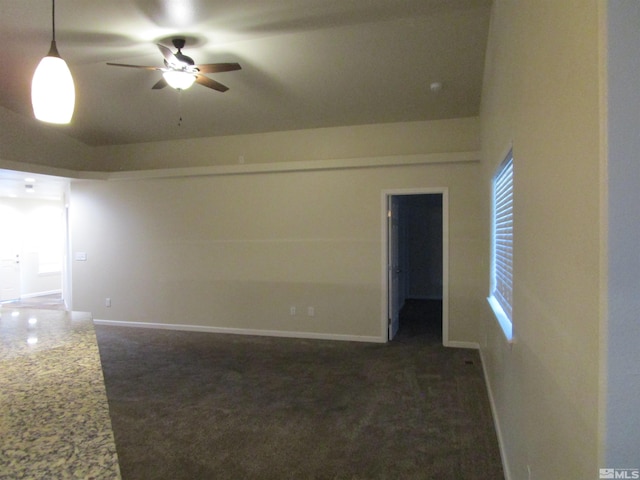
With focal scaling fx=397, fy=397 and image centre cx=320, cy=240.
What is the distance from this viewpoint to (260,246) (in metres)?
5.93

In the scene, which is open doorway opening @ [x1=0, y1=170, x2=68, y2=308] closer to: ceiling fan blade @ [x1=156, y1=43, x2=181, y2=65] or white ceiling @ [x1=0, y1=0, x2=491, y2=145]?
white ceiling @ [x1=0, y1=0, x2=491, y2=145]

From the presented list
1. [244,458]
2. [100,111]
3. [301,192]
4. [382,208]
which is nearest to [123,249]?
[100,111]

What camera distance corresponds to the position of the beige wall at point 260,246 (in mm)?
5211

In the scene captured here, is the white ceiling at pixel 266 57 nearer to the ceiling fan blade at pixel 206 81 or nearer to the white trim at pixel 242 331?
the ceiling fan blade at pixel 206 81

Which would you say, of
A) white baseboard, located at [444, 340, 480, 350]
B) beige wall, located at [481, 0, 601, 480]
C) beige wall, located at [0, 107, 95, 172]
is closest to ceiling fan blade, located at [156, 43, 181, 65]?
beige wall, located at [481, 0, 601, 480]

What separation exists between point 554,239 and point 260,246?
489 centimetres

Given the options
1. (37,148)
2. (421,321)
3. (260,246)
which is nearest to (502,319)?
(260,246)

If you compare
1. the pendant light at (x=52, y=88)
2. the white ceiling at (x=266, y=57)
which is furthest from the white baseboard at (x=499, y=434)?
the pendant light at (x=52, y=88)

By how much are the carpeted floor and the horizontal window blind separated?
103cm

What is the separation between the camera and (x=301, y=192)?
5699 mm

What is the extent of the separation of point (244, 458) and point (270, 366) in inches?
73.8

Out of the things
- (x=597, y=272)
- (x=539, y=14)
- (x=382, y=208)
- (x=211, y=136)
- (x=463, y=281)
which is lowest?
(x=463, y=281)

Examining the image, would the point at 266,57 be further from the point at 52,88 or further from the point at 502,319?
the point at 502,319

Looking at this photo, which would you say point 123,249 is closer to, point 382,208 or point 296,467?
point 382,208
